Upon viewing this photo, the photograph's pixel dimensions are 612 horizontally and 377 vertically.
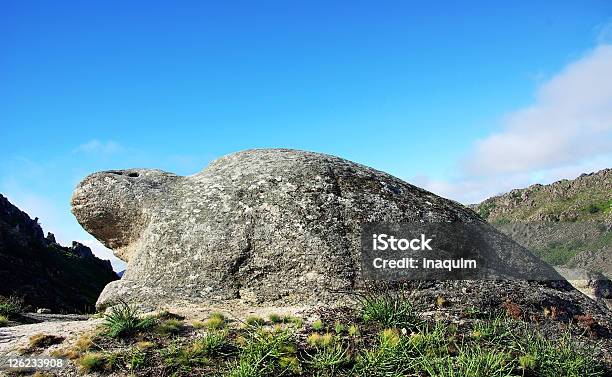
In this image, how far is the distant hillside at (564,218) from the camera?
7175 cm

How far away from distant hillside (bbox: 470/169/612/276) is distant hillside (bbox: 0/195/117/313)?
166ft

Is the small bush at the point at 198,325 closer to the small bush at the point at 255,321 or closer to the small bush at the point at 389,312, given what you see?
the small bush at the point at 255,321

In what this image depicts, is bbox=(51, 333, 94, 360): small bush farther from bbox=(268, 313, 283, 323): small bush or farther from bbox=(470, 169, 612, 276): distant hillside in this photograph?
bbox=(470, 169, 612, 276): distant hillside

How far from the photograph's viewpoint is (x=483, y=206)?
110m

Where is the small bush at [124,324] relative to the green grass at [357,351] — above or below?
above

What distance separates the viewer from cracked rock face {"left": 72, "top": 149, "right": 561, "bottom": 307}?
34.8 ft

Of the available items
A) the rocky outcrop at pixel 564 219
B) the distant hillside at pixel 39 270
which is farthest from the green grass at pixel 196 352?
the rocky outcrop at pixel 564 219

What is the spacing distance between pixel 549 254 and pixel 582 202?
2462 centimetres

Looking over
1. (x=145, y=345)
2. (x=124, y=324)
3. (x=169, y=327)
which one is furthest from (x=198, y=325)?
(x=124, y=324)

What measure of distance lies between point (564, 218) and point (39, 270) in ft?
262

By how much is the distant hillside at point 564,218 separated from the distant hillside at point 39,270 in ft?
166

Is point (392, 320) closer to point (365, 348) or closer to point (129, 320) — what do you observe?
point (365, 348)

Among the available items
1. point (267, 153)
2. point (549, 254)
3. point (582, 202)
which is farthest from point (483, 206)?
point (267, 153)

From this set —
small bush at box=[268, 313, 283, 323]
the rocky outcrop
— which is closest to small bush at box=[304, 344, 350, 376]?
small bush at box=[268, 313, 283, 323]
